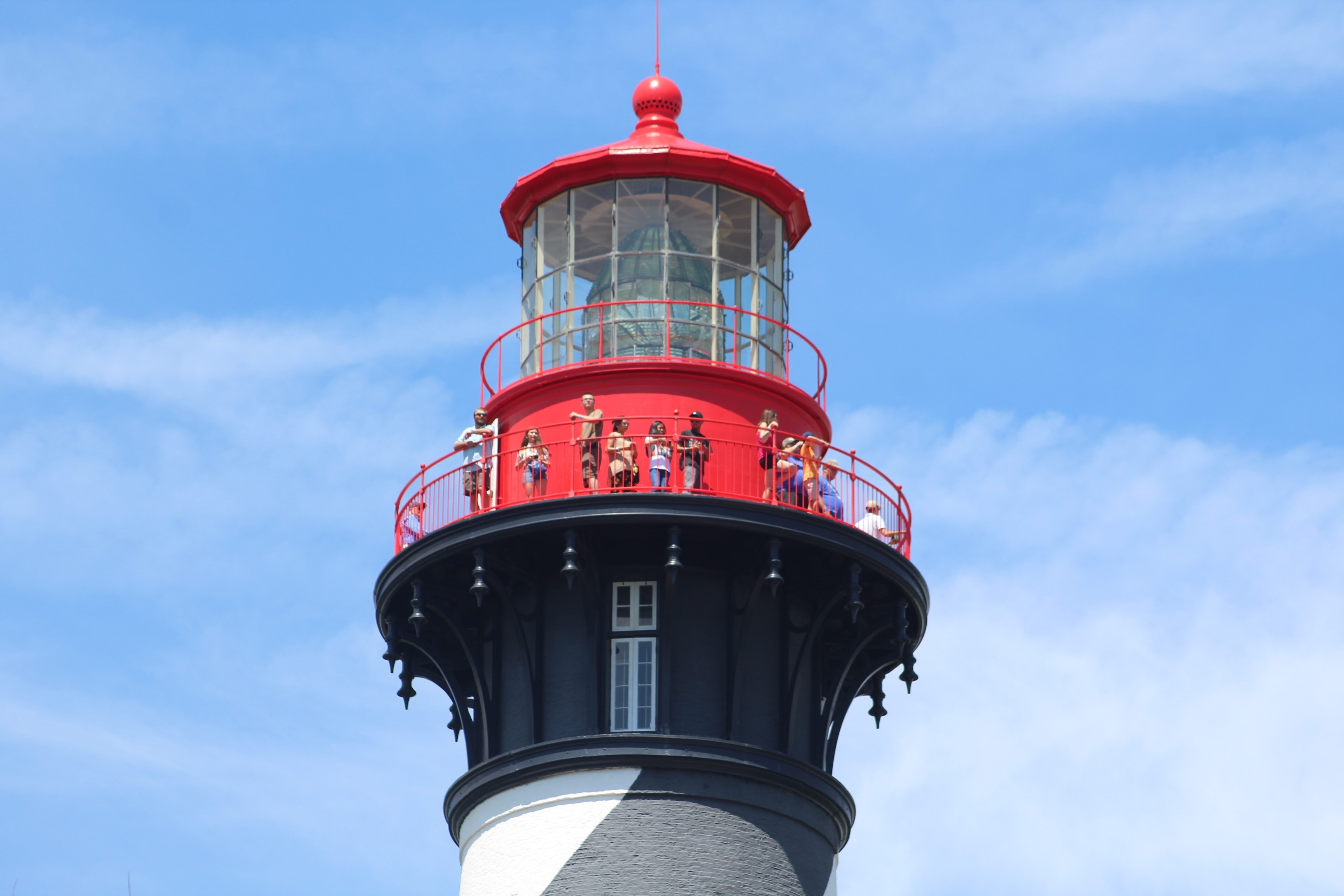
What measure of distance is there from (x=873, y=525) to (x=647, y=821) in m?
5.11

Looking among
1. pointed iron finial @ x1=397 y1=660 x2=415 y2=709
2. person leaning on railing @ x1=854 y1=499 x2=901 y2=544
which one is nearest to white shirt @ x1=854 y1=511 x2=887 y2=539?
person leaning on railing @ x1=854 y1=499 x2=901 y2=544

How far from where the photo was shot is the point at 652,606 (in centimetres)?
3378

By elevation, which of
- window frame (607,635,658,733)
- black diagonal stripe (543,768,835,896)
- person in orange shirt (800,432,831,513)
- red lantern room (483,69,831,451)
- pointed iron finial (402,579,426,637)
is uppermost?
red lantern room (483,69,831,451)

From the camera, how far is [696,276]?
120ft

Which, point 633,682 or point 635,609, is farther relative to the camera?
point 635,609

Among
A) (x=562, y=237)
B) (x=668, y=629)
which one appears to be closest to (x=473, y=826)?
(x=668, y=629)

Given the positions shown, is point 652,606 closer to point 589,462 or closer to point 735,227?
point 589,462

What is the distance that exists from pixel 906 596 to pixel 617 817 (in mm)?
5014

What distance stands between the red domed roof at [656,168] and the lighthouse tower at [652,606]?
8 centimetres

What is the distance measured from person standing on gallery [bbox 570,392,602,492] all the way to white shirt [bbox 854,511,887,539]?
3595 millimetres

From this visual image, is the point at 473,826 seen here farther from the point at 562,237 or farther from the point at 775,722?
the point at 562,237

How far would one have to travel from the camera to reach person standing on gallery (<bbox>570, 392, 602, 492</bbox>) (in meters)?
33.6

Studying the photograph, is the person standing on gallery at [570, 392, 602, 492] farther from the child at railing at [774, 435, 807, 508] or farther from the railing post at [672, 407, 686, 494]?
the child at railing at [774, 435, 807, 508]

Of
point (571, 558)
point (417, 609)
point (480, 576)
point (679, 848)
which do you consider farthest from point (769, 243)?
point (679, 848)
